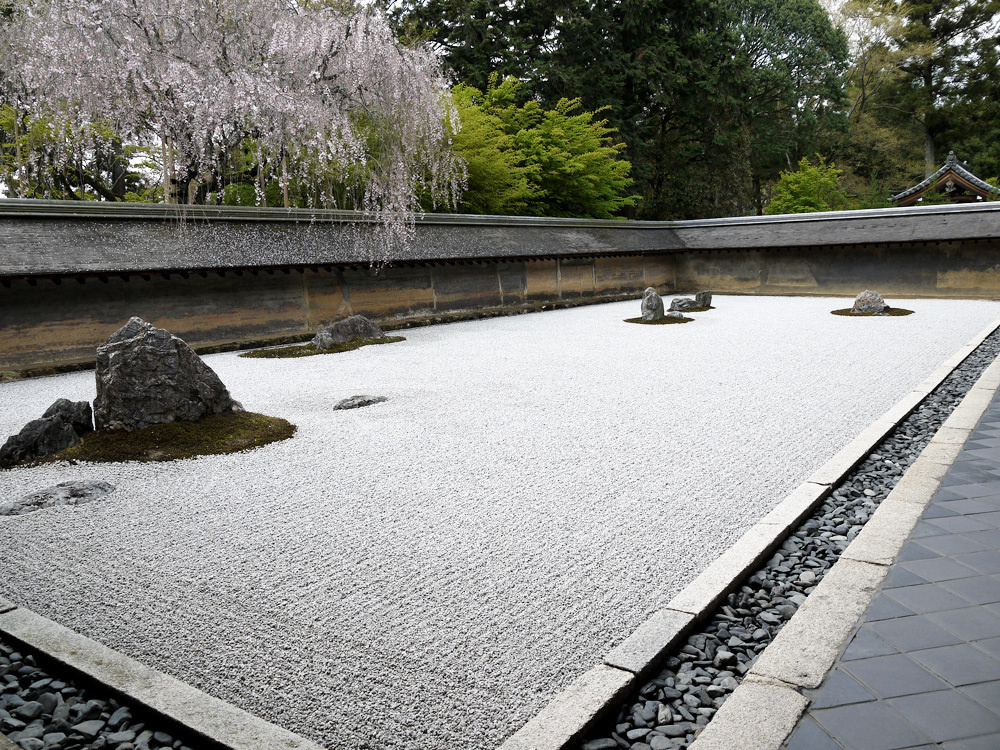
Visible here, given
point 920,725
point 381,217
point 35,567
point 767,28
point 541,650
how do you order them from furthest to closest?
point 767,28 < point 381,217 < point 35,567 < point 541,650 < point 920,725

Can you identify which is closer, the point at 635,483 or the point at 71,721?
the point at 71,721

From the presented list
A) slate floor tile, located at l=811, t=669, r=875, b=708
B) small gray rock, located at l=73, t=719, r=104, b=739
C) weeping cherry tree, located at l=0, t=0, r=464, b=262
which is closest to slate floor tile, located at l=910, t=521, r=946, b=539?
slate floor tile, located at l=811, t=669, r=875, b=708

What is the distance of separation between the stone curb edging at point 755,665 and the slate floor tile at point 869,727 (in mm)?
85

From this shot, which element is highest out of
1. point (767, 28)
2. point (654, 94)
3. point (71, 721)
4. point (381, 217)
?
point (767, 28)

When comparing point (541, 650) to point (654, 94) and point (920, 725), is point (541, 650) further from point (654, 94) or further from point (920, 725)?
point (654, 94)

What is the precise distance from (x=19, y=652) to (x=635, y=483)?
115 inches

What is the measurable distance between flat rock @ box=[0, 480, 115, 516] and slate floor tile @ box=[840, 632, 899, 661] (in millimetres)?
3923

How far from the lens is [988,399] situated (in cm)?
542

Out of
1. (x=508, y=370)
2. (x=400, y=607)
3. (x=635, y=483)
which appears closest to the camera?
(x=400, y=607)

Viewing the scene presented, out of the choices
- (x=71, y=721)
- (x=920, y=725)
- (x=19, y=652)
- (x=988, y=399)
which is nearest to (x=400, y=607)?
(x=71, y=721)

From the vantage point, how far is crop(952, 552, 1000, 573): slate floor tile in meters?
2.67

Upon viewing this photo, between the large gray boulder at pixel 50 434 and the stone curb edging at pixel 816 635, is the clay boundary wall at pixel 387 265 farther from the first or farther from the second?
the stone curb edging at pixel 816 635

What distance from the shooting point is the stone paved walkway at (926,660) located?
5.80 ft

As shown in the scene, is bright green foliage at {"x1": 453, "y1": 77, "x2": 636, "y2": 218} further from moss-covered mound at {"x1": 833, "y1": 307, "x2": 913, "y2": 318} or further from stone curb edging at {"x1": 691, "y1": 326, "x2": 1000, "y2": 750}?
stone curb edging at {"x1": 691, "y1": 326, "x2": 1000, "y2": 750}
